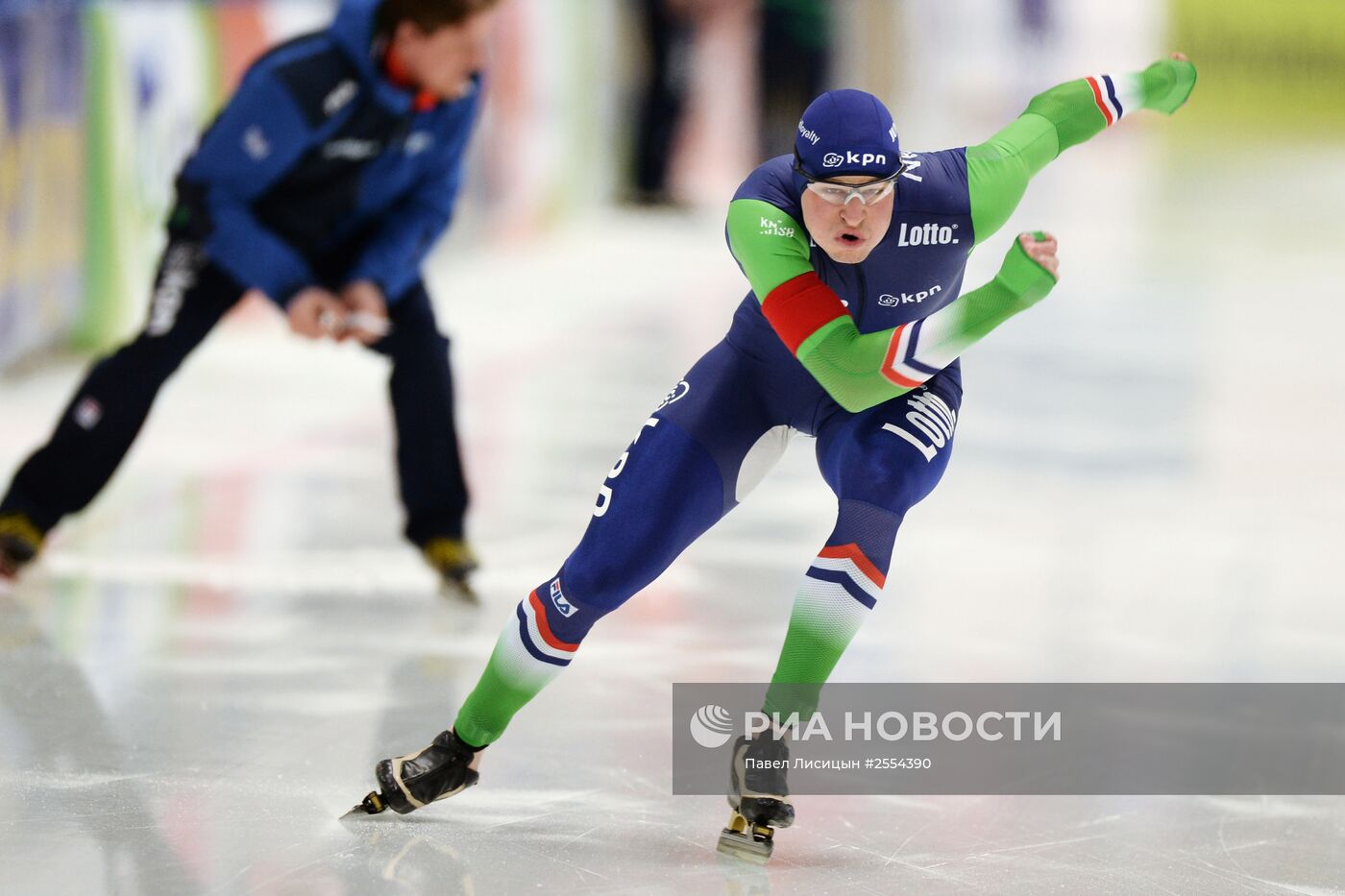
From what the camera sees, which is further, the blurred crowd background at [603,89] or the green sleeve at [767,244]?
the blurred crowd background at [603,89]

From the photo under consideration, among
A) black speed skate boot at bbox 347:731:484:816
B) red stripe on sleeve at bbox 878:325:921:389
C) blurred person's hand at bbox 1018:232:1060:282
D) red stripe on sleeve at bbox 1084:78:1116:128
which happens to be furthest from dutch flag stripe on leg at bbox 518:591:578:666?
red stripe on sleeve at bbox 1084:78:1116:128

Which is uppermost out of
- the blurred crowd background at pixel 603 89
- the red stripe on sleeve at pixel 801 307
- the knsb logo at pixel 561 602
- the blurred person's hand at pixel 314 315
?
the blurred crowd background at pixel 603 89

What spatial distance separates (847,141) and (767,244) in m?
0.24

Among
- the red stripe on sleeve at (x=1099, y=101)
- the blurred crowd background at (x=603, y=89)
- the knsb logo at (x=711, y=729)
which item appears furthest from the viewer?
the blurred crowd background at (x=603, y=89)

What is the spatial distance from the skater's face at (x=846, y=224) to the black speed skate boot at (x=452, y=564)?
205 cm

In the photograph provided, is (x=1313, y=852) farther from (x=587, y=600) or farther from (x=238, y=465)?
(x=238, y=465)

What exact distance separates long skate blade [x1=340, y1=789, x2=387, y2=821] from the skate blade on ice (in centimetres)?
64

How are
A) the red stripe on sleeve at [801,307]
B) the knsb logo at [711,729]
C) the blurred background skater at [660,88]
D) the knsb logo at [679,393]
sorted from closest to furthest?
the red stripe on sleeve at [801,307] < the knsb logo at [679,393] < the knsb logo at [711,729] < the blurred background skater at [660,88]

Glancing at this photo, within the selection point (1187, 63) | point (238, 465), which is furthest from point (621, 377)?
point (1187, 63)

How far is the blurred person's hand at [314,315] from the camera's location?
4629 millimetres

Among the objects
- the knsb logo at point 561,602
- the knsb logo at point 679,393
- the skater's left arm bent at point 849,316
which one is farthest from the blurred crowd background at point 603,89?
the skater's left arm bent at point 849,316

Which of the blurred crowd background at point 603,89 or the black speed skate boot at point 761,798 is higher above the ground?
the blurred crowd background at point 603,89

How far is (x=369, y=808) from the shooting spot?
131 inches

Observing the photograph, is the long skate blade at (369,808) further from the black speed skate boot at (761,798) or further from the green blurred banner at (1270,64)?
the green blurred banner at (1270,64)
